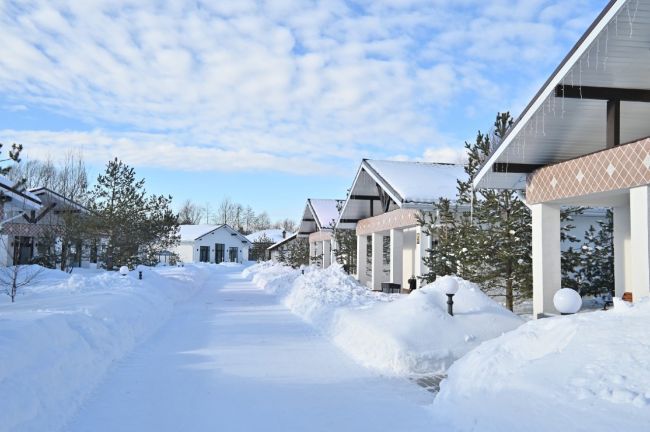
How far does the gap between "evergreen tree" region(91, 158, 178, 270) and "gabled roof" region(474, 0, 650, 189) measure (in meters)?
22.1

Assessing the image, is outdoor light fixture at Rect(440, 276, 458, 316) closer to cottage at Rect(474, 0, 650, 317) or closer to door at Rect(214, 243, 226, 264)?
cottage at Rect(474, 0, 650, 317)

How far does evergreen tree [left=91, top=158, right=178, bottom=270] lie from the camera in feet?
92.9

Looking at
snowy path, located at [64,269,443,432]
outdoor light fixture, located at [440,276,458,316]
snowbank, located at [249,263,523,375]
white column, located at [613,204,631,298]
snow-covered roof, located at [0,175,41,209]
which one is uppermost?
snow-covered roof, located at [0,175,41,209]

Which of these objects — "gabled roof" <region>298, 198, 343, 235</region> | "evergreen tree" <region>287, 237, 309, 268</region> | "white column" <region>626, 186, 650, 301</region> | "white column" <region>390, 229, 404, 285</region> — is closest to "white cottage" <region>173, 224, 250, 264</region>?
"evergreen tree" <region>287, 237, 309, 268</region>

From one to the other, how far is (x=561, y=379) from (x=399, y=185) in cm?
1291

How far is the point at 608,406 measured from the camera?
13.3ft

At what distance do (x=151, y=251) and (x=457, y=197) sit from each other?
965 inches

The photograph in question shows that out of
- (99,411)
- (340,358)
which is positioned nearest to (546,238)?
(340,358)

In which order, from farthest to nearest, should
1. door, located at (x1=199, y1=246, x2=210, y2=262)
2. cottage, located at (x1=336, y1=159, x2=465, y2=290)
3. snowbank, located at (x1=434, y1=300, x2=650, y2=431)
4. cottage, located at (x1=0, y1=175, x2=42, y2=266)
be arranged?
door, located at (x1=199, y1=246, x2=210, y2=262) → cottage, located at (x1=0, y1=175, x2=42, y2=266) → cottage, located at (x1=336, y1=159, x2=465, y2=290) → snowbank, located at (x1=434, y1=300, x2=650, y2=431)

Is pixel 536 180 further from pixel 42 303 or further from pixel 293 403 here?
pixel 42 303

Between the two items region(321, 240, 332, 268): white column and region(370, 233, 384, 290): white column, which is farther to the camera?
region(321, 240, 332, 268): white column

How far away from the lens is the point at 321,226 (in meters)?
32.8

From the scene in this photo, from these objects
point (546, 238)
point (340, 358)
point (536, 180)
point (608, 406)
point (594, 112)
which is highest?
point (594, 112)

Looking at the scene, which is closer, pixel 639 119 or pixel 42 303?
pixel 639 119
